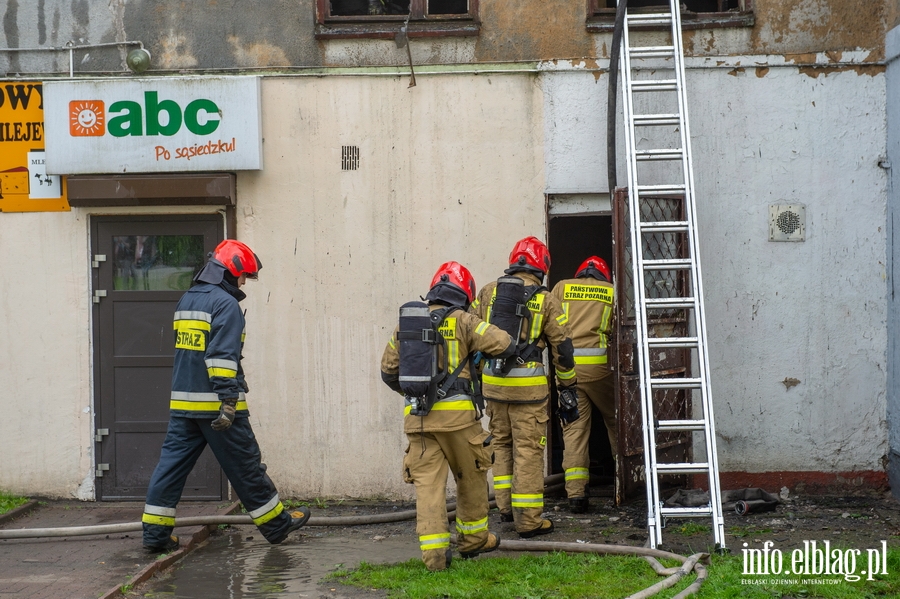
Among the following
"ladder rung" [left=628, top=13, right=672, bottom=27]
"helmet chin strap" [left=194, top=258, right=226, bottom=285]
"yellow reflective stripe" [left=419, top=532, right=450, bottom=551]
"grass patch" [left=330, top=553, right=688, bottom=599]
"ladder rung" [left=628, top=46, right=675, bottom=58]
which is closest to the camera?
"grass patch" [left=330, top=553, right=688, bottom=599]

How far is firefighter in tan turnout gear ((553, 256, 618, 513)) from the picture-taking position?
7488 millimetres

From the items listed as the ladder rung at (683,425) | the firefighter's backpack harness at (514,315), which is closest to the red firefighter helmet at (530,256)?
the firefighter's backpack harness at (514,315)

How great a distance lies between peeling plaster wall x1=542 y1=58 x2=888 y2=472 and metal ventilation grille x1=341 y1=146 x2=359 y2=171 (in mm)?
1516

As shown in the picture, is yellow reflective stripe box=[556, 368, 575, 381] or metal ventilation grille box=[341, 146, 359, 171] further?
metal ventilation grille box=[341, 146, 359, 171]

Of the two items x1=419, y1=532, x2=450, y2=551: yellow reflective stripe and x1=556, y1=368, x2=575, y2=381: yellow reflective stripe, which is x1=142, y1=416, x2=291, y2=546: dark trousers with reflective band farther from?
x1=556, y1=368, x2=575, y2=381: yellow reflective stripe

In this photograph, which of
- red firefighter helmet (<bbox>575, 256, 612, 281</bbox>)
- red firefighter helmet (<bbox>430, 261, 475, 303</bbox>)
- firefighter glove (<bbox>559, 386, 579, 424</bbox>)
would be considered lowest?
firefighter glove (<bbox>559, 386, 579, 424</bbox>)

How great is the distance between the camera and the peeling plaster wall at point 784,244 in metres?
7.69

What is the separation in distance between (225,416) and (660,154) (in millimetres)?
3524

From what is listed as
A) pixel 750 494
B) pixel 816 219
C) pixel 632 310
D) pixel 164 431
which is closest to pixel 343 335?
pixel 164 431

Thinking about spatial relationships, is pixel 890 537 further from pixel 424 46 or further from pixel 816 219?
pixel 424 46

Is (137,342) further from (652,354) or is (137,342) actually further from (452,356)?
(652,354)

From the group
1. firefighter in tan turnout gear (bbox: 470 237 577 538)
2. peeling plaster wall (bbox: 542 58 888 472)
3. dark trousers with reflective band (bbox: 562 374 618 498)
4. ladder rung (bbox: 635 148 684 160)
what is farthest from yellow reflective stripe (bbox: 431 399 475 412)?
peeling plaster wall (bbox: 542 58 888 472)

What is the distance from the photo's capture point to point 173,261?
26.1ft

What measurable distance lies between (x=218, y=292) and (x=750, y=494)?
412 centimetres
